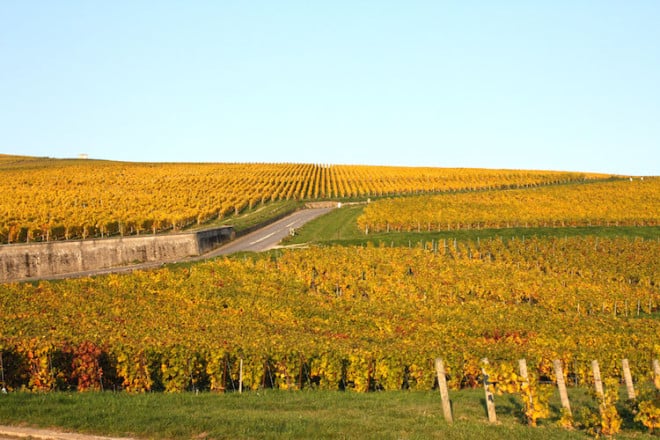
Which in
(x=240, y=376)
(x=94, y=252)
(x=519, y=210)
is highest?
(x=94, y=252)

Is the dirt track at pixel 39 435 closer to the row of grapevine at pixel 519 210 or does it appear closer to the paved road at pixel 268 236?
the paved road at pixel 268 236

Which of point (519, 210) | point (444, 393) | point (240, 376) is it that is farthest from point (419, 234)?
point (444, 393)

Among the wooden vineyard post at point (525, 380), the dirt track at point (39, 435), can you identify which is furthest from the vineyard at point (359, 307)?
the dirt track at point (39, 435)

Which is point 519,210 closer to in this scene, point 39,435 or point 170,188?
point 170,188

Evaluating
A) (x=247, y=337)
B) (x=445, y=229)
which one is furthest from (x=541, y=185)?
(x=247, y=337)

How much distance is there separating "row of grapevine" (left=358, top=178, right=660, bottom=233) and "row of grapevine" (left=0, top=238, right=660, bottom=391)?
1681 centimetres

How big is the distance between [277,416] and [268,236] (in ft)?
187

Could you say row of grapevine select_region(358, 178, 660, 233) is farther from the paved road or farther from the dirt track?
the dirt track

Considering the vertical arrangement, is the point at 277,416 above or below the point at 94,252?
below

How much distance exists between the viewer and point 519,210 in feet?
298

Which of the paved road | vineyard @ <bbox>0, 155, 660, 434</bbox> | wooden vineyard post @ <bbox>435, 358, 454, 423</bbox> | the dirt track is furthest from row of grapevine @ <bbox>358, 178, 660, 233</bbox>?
the dirt track

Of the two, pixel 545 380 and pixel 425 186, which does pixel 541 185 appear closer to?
pixel 425 186

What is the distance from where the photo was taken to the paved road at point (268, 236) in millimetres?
67250

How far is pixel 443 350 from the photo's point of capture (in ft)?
83.7
